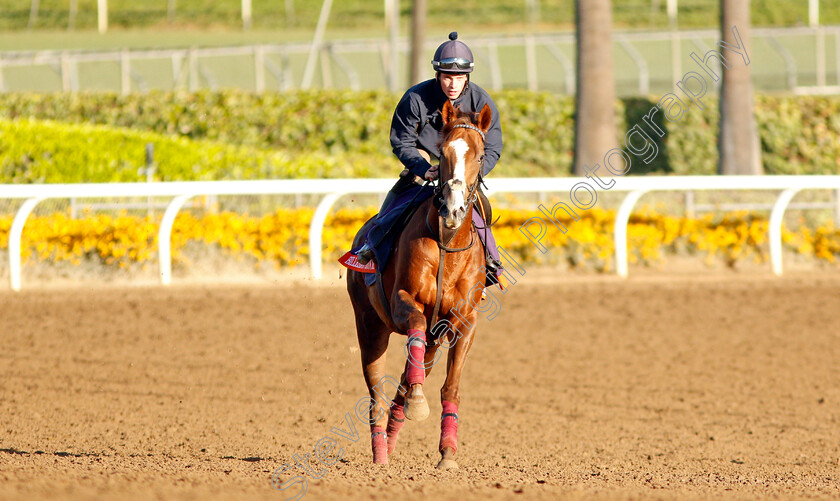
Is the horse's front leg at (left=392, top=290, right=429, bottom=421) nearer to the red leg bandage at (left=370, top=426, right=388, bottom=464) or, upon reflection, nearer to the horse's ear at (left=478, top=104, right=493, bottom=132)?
the red leg bandage at (left=370, top=426, right=388, bottom=464)

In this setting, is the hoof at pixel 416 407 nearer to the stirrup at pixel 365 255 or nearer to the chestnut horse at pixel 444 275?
the chestnut horse at pixel 444 275

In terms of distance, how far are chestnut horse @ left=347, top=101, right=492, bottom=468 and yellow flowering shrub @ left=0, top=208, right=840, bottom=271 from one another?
5.15 meters

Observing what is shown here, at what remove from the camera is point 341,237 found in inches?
421

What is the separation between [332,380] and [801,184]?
21.8 feet

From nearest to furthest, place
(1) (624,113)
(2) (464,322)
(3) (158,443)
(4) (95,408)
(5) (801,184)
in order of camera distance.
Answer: (2) (464,322), (3) (158,443), (4) (95,408), (5) (801,184), (1) (624,113)

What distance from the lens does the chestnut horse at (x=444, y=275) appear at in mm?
4289

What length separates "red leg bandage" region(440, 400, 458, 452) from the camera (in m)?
4.62

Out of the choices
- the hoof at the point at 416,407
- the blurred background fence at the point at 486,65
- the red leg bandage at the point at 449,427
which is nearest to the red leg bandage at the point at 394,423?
the red leg bandage at the point at 449,427

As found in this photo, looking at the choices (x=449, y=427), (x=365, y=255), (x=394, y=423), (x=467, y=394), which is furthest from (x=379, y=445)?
(x=467, y=394)

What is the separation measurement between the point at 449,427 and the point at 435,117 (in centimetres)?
160

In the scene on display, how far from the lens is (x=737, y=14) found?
46.3ft

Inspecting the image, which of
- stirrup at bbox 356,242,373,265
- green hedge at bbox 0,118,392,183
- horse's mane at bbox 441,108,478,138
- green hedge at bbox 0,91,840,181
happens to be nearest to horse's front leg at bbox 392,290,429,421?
stirrup at bbox 356,242,373,265

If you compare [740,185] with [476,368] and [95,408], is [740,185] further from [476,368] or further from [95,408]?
[95,408]

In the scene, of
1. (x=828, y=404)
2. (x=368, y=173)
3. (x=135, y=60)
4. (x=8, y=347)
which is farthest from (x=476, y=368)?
(x=135, y=60)
